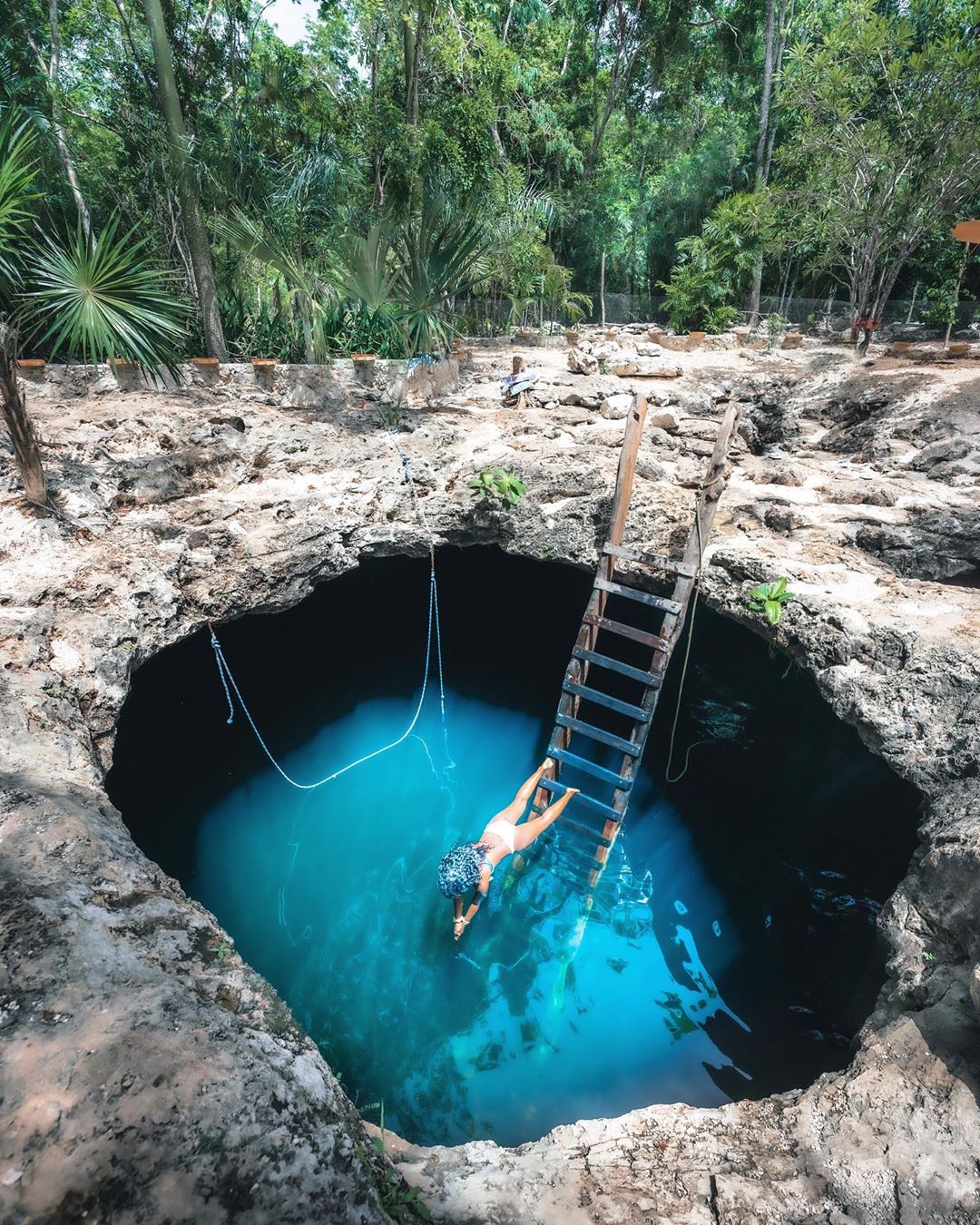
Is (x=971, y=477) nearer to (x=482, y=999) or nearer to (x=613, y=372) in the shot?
(x=613, y=372)

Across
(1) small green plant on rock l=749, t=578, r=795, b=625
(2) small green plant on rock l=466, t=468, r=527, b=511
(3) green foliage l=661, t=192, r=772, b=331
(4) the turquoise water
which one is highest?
(3) green foliage l=661, t=192, r=772, b=331

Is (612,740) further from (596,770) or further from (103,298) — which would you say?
(103,298)

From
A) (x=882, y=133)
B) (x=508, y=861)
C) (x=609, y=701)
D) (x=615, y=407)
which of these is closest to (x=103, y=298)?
(x=609, y=701)

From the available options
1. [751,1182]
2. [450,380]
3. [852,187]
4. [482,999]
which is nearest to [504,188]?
[450,380]

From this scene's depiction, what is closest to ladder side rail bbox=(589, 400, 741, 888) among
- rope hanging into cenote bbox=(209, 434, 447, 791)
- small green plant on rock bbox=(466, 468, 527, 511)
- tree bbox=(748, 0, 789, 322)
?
small green plant on rock bbox=(466, 468, 527, 511)

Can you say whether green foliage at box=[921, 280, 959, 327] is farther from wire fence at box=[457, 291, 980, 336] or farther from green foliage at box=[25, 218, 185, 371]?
green foliage at box=[25, 218, 185, 371]

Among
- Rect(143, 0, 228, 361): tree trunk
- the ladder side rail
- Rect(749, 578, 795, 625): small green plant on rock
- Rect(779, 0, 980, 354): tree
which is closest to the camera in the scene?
Rect(749, 578, 795, 625): small green plant on rock

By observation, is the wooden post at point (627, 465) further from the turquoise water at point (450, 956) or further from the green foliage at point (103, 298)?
the green foliage at point (103, 298)

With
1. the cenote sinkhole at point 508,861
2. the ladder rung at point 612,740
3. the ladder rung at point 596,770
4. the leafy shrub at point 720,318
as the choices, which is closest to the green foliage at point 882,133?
the leafy shrub at point 720,318

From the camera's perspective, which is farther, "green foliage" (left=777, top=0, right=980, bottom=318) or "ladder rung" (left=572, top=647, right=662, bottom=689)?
"green foliage" (left=777, top=0, right=980, bottom=318)
